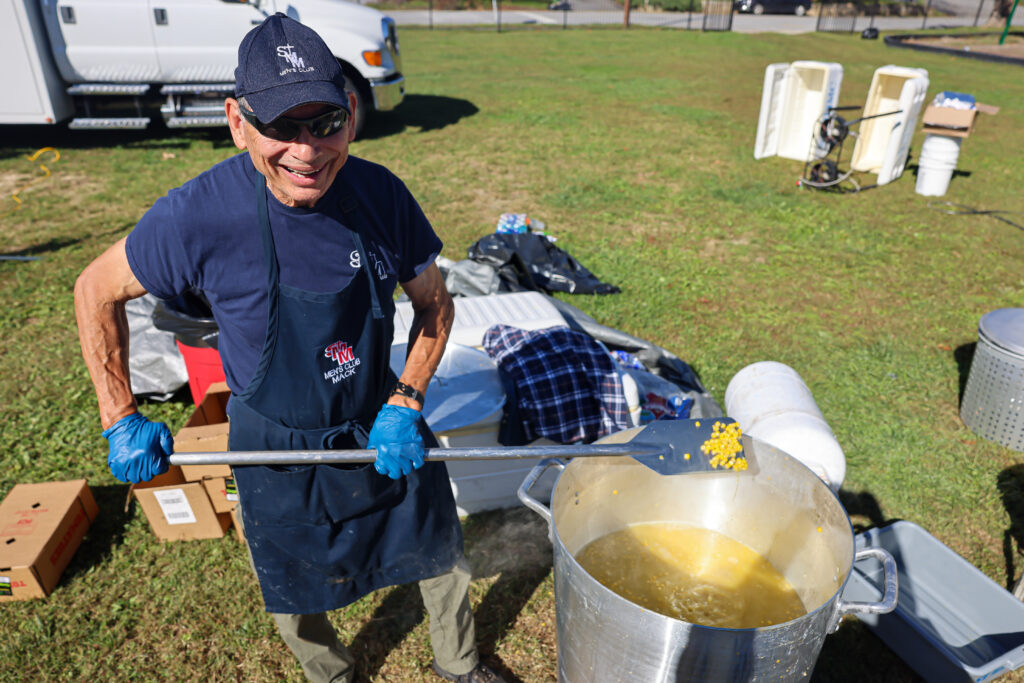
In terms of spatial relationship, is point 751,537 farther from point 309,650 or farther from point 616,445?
point 309,650

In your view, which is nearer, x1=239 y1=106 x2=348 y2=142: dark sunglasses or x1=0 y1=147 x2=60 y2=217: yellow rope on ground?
x1=239 y1=106 x2=348 y2=142: dark sunglasses

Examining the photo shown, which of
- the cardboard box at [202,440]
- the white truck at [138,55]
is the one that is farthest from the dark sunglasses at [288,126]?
the white truck at [138,55]

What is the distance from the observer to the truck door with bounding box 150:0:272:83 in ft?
29.4

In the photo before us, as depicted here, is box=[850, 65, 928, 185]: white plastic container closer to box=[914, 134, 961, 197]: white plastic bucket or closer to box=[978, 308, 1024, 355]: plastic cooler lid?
box=[914, 134, 961, 197]: white plastic bucket

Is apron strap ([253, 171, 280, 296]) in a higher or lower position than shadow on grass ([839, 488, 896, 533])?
higher

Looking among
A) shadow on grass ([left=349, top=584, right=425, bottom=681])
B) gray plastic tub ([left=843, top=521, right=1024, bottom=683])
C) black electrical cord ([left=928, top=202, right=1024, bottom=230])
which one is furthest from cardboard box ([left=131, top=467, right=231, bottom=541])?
black electrical cord ([left=928, top=202, right=1024, bottom=230])

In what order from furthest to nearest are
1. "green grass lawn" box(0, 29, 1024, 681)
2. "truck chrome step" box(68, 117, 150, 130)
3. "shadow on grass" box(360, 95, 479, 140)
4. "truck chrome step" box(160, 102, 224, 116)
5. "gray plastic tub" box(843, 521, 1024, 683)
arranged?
"shadow on grass" box(360, 95, 479, 140), "truck chrome step" box(160, 102, 224, 116), "truck chrome step" box(68, 117, 150, 130), "green grass lawn" box(0, 29, 1024, 681), "gray plastic tub" box(843, 521, 1024, 683)

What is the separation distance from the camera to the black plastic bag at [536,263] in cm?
532

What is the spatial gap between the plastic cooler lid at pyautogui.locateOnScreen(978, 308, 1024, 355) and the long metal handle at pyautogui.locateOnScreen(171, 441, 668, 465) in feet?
9.23

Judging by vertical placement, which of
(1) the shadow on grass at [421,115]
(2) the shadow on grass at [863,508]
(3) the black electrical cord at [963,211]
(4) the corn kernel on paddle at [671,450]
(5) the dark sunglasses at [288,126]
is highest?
(5) the dark sunglasses at [288,126]

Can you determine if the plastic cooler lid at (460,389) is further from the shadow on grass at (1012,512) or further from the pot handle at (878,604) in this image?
the shadow on grass at (1012,512)

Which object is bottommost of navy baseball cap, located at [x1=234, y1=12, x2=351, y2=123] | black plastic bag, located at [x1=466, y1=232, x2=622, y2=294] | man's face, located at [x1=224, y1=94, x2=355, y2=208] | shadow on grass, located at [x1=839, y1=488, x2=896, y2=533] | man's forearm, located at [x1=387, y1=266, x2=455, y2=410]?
shadow on grass, located at [x1=839, y1=488, x2=896, y2=533]

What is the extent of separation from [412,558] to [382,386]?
0.65 meters

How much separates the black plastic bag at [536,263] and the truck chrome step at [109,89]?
6.54 meters
